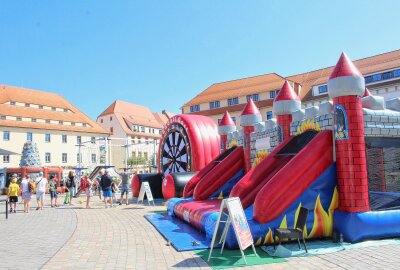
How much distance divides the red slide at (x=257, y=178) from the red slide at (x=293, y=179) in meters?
0.89

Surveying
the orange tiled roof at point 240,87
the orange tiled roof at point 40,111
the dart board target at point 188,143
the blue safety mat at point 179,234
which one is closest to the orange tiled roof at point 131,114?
the orange tiled roof at point 40,111

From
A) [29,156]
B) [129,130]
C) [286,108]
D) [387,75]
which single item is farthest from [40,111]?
[286,108]

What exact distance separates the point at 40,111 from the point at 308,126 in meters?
40.3

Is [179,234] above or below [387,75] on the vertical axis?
below

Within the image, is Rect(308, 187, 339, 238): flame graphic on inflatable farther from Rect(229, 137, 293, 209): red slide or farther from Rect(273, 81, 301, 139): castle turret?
Rect(273, 81, 301, 139): castle turret

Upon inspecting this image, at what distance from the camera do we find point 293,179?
6.09 metres

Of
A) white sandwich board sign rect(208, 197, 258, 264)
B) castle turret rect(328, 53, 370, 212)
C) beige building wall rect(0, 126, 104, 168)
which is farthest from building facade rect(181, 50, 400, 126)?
white sandwich board sign rect(208, 197, 258, 264)

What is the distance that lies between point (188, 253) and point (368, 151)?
5.28m

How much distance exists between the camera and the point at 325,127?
6.71 meters

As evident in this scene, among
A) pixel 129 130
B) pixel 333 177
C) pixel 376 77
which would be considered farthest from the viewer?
pixel 129 130

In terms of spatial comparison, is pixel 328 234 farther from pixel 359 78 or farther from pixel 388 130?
pixel 359 78

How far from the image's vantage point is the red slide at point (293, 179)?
234 inches

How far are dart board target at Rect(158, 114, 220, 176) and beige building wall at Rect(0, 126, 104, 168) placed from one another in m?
22.0

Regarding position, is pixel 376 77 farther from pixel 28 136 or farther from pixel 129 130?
pixel 28 136
